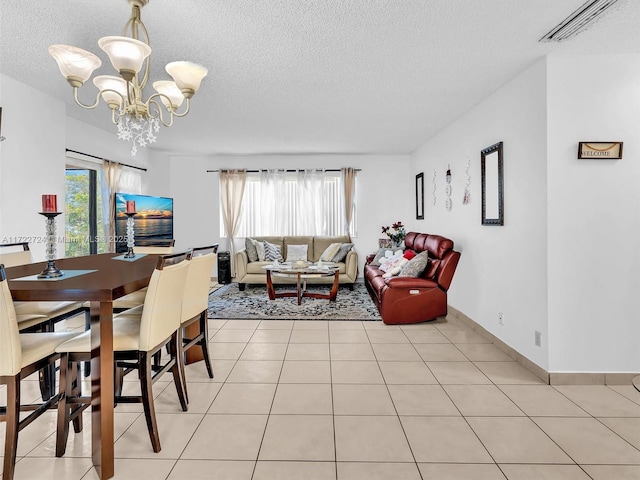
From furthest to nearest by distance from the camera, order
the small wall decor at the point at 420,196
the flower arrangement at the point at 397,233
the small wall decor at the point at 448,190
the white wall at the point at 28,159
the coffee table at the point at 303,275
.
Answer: the flower arrangement at the point at 397,233, the small wall decor at the point at 420,196, the coffee table at the point at 303,275, the small wall decor at the point at 448,190, the white wall at the point at 28,159

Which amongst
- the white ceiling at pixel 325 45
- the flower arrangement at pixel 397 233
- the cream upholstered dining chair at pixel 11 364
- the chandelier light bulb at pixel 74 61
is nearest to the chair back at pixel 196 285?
the cream upholstered dining chair at pixel 11 364

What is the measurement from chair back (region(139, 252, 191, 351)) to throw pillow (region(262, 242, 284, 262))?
4392mm

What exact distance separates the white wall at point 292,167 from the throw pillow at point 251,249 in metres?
0.61

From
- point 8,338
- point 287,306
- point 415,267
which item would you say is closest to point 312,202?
point 287,306

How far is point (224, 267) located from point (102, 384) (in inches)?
201

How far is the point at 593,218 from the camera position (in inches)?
105

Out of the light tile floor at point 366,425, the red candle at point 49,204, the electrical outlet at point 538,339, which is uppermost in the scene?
the red candle at point 49,204

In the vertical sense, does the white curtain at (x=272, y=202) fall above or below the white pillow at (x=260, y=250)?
above

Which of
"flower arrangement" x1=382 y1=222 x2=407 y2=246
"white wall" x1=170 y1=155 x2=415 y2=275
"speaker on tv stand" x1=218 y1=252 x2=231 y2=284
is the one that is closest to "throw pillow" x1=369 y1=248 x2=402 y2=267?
"flower arrangement" x1=382 y1=222 x2=407 y2=246

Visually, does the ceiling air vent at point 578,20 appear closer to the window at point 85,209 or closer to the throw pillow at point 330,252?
the throw pillow at point 330,252

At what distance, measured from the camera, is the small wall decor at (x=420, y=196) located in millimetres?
6113

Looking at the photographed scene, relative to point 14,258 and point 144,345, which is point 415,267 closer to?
point 144,345

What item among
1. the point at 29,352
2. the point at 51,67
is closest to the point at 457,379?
the point at 29,352

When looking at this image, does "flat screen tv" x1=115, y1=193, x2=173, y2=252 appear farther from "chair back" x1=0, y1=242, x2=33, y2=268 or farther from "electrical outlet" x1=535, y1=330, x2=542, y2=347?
"electrical outlet" x1=535, y1=330, x2=542, y2=347
